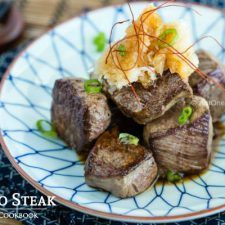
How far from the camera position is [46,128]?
3740 millimetres

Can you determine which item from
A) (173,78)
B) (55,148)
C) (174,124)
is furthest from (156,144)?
(55,148)

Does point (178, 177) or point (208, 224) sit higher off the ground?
point (178, 177)

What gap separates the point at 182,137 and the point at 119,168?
0.53 m

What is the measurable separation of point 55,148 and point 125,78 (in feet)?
2.89

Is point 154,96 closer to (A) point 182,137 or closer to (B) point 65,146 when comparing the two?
(A) point 182,137

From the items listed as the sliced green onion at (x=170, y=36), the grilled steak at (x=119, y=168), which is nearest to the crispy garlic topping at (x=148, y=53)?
the sliced green onion at (x=170, y=36)

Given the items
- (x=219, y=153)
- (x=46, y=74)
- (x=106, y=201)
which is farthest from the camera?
(x=46, y=74)

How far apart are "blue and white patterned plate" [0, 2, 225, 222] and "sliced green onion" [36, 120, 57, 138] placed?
0.05 m

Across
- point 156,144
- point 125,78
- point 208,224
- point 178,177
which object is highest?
point 125,78

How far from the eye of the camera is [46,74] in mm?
4109

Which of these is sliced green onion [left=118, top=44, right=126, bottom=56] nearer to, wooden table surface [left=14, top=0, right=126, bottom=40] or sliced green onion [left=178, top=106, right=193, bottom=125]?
sliced green onion [left=178, top=106, right=193, bottom=125]

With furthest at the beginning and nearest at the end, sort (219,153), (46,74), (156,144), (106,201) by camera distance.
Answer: (46,74) → (219,153) → (156,144) → (106,201)

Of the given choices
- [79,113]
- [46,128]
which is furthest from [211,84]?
[46,128]

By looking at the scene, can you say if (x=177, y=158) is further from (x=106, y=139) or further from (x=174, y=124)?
(x=106, y=139)
